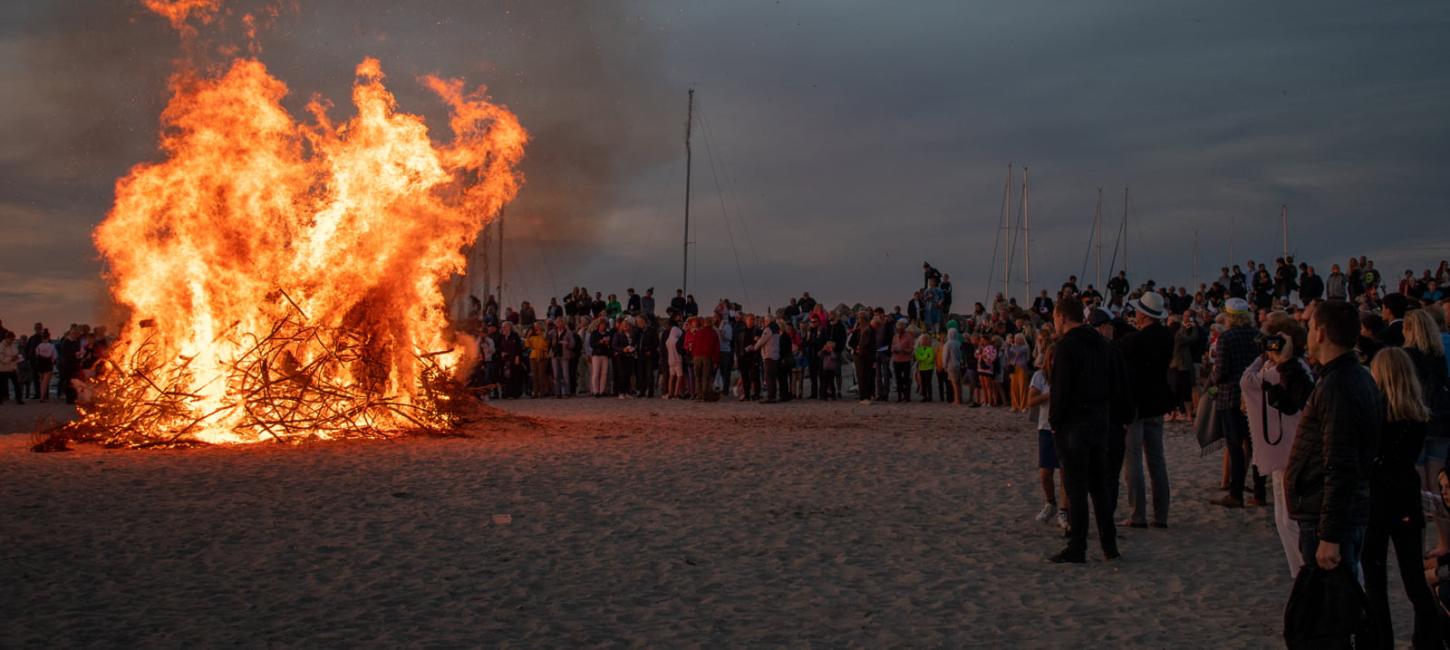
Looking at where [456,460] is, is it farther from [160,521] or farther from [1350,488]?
[1350,488]

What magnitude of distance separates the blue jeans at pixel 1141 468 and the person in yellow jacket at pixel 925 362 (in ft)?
50.4

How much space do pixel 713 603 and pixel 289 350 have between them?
1125 centimetres

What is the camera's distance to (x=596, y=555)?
8.55 m

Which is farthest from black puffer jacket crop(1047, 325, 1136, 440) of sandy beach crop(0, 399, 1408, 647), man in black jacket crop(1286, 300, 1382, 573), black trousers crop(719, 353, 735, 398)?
black trousers crop(719, 353, 735, 398)

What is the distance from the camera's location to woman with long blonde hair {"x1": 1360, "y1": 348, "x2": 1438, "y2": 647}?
5352mm

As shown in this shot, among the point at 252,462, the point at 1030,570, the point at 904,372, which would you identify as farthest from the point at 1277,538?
the point at 904,372

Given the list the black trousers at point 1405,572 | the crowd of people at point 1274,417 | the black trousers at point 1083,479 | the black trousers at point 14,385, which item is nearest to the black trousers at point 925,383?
the crowd of people at point 1274,417

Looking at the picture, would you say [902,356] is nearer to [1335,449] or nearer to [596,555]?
[596,555]

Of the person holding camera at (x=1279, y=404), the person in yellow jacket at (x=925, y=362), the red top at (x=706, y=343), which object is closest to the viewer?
the person holding camera at (x=1279, y=404)

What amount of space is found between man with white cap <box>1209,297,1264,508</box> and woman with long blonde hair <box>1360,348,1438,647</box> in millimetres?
4743

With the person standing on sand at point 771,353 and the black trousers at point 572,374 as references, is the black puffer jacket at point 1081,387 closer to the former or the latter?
the person standing on sand at point 771,353

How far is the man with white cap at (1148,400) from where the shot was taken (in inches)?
361

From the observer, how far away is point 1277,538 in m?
9.27

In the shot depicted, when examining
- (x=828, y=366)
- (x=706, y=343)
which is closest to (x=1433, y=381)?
(x=828, y=366)
